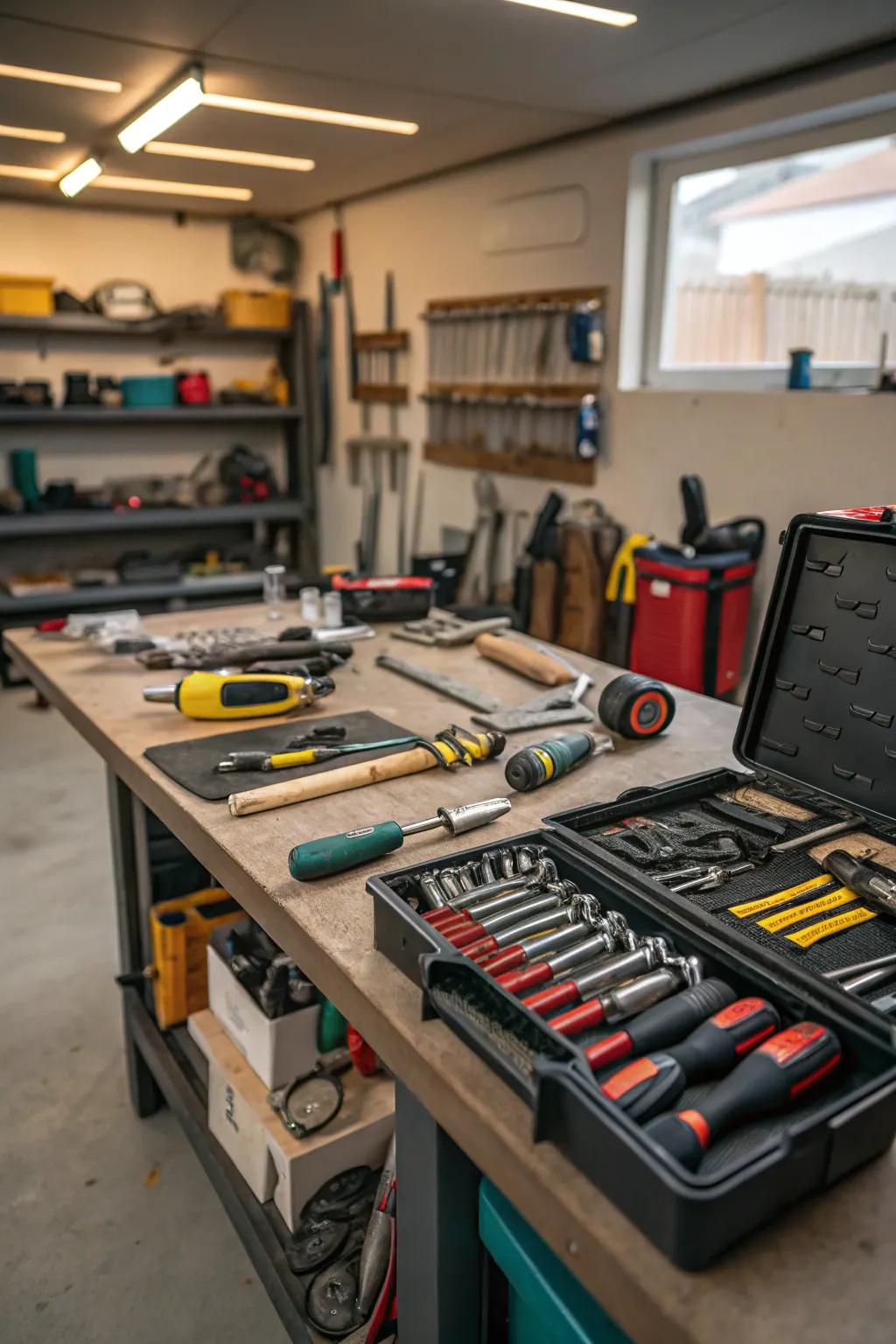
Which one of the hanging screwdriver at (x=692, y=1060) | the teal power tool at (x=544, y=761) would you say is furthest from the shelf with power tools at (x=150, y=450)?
the hanging screwdriver at (x=692, y=1060)

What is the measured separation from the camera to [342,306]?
209 inches

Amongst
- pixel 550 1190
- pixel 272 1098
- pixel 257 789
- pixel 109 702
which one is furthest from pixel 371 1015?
pixel 109 702

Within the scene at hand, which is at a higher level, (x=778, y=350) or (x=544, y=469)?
(x=778, y=350)

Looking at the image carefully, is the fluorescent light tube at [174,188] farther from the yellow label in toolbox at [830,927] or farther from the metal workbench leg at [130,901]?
the yellow label in toolbox at [830,927]

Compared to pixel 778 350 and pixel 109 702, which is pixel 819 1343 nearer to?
pixel 109 702

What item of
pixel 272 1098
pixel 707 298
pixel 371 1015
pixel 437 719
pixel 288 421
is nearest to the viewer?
pixel 371 1015

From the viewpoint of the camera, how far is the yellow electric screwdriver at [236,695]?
1.59 meters

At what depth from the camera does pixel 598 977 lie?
83 centimetres

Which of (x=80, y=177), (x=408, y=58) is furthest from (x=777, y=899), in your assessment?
(x=80, y=177)

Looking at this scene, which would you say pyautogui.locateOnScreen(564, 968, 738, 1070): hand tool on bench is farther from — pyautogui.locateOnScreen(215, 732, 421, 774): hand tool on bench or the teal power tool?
pyautogui.locateOnScreen(215, 732, 421, 774): hand tool on bench

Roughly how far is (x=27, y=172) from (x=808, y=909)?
4.76 m

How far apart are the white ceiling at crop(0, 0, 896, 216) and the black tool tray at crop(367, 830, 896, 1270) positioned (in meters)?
2.29

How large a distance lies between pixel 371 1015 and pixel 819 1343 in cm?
42

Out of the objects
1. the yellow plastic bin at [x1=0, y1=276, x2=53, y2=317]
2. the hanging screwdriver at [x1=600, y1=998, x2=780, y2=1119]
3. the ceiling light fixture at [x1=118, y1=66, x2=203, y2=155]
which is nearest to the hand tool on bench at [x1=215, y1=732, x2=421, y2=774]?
the hanging screwdriver at [x1=600, y1=998, x2=780, y2=1119]
